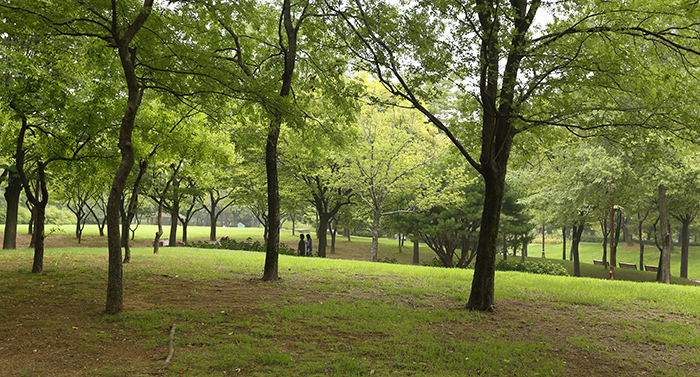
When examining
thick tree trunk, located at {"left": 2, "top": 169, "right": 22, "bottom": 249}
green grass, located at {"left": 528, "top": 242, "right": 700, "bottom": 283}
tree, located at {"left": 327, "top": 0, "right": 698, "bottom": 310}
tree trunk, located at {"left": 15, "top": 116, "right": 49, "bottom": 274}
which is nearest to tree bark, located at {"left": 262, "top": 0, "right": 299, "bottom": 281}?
tree, located at {"left": 327, "top": 0, "right": 698, "bottom": 310}

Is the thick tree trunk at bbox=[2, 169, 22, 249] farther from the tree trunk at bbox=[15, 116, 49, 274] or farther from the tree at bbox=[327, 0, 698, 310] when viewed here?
the tree at bbox=[327, 0, 698, 310]

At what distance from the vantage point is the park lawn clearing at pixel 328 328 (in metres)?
5.07

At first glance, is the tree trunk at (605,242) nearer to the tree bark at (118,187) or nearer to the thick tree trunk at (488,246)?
the thick tree trunk at (488,246)

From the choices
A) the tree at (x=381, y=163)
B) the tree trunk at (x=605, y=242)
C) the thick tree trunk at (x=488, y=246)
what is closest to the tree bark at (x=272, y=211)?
the thick tree trunk at (x=488, y=246)

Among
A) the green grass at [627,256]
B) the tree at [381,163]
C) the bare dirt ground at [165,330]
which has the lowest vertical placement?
the green grass at [627,256]

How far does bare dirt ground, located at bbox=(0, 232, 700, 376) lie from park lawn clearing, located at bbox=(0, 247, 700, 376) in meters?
0.02

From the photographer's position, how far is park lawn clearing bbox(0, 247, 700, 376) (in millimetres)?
5070

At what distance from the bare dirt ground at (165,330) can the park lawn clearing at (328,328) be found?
0.02 metres

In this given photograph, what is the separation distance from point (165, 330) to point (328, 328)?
247 cm

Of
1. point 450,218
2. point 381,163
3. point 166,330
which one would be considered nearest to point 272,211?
point 166,330

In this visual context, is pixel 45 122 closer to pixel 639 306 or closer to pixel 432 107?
pixel 639 306

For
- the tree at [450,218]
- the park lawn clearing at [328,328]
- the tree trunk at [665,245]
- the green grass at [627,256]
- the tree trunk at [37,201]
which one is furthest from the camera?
the green grass at [627,256]

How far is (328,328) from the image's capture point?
658 cm

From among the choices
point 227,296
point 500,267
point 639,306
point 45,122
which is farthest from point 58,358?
point 500,267
